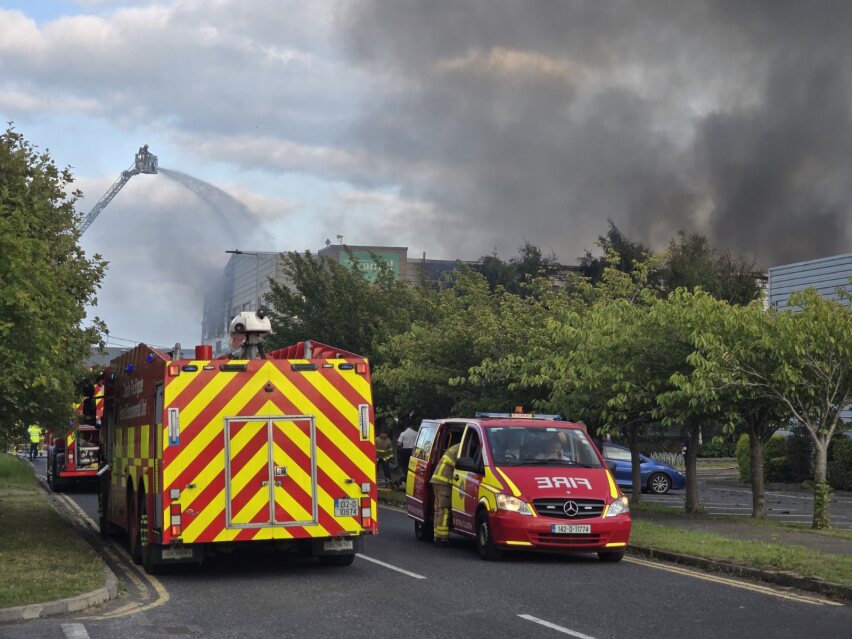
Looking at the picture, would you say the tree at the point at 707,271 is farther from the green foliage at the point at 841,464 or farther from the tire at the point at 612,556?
the tire at the point at 612,556

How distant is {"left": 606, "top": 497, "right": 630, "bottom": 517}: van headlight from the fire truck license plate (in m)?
3.26

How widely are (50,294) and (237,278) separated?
52699 mm

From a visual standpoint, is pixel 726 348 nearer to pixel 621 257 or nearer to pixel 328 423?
pixel 328 423

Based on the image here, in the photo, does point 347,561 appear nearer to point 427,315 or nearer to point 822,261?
point 427,315

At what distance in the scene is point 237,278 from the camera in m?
67.9

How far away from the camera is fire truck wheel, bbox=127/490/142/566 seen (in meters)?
15.5

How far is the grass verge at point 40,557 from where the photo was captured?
11.8m

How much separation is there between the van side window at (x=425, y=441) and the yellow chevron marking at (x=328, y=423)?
14.7 feet

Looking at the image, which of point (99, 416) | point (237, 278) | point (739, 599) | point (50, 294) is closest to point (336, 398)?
point (50, 294)

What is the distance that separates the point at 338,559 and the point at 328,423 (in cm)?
187

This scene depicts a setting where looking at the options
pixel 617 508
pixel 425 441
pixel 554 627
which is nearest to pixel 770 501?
pixel 425 441

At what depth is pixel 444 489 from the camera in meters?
17.5

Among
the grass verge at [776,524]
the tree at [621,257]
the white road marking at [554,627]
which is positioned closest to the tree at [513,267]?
the tree at [621,257]

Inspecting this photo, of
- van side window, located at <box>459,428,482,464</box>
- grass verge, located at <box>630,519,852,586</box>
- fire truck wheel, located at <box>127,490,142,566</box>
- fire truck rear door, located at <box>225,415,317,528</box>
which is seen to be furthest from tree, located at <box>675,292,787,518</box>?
fire truck wheel, located at <box>127,490,142,566</box>
